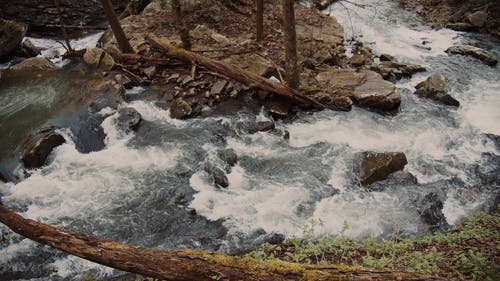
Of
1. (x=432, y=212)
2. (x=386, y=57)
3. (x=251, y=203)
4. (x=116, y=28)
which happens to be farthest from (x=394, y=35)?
(x=251, y=203)

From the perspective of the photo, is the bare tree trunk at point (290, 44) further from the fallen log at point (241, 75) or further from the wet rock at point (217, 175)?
the wet rock at point (217, 175)

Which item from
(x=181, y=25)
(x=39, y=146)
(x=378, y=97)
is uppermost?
(x=181, y=25)

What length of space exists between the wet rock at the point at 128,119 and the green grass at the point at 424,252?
5.44 m

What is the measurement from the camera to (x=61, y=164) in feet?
29.4

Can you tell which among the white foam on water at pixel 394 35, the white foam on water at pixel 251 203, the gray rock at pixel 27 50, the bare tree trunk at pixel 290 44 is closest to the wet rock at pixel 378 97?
the bare tree trunk at pixel 290 44

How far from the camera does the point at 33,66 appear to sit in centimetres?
1266

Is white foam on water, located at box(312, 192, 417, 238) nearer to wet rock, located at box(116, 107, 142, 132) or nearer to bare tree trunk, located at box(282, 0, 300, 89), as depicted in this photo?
bare tree trunk, located at box(282, 0, 300, 89)

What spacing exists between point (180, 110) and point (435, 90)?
7.68 m

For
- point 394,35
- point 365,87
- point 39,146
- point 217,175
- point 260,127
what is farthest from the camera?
point 394,35

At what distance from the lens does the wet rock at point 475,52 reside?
12883 mm

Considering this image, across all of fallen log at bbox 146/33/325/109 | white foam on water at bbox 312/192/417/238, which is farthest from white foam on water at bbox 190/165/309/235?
fallen log at bbox 146/33/325/109

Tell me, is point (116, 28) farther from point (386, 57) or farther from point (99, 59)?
point (386, 57)

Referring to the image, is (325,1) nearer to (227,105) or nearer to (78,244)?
(227,105)

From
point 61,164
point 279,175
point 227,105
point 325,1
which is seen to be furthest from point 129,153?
point 325,1
